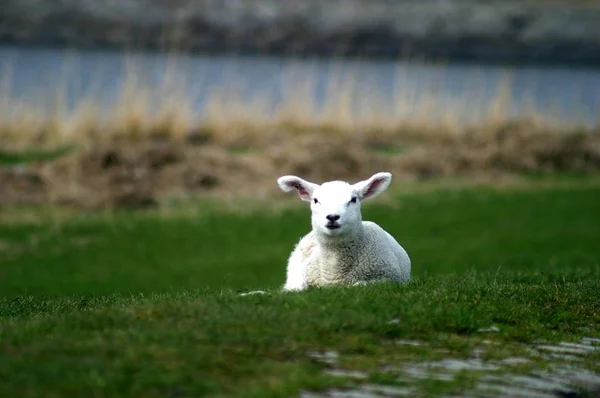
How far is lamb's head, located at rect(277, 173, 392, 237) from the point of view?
8078 millimetres

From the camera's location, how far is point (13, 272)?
1688cm

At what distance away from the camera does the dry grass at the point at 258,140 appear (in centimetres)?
2191

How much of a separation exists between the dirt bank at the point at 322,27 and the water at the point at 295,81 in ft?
25.4

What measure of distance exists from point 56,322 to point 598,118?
25811 millimetres

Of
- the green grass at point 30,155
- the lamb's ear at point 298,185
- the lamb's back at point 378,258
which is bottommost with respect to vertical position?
the green grass at point 30,155

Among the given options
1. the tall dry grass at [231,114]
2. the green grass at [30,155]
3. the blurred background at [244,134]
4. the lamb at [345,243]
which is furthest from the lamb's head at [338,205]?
the tall dry grass at [231,114]

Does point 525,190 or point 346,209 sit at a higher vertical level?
point 346,209

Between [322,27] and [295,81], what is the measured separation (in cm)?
5260

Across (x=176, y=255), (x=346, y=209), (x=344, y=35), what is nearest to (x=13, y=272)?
(x=176, y=255)

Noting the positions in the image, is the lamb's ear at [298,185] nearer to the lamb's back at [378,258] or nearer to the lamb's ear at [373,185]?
the lamb's ear at [373,185]

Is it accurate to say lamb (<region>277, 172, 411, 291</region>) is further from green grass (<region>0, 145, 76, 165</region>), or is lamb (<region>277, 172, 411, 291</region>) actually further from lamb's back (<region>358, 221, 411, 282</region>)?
green grass (<region>0, 145, 76, 165</region>)

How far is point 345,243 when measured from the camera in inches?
333

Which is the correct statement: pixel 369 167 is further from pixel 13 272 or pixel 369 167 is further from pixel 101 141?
pixel 13 272

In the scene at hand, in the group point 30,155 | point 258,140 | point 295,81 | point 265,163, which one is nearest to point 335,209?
point 265,163
